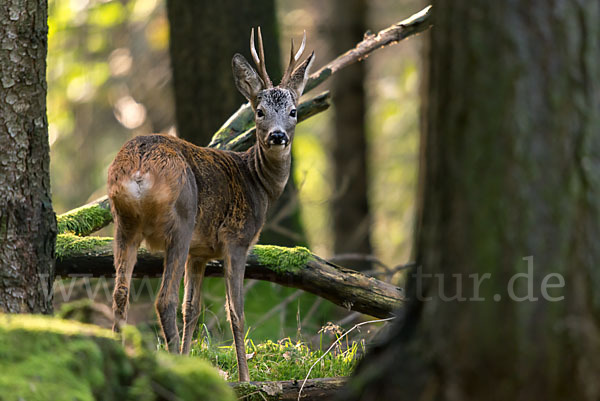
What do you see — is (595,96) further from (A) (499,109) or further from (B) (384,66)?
(B) (384,66)

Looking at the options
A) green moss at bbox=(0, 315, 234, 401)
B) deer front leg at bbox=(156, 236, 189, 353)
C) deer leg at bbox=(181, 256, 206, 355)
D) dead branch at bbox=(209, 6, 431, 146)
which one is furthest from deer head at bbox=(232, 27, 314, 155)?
green moss at bbox=(0, 315, 234, 401)

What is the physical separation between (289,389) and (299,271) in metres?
1.60

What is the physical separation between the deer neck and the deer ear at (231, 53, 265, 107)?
0.51m

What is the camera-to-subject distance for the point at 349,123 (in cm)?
1392

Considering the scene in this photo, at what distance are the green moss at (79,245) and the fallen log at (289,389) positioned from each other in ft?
7.16

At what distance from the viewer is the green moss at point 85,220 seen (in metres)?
6.03

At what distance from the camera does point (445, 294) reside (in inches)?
97.2

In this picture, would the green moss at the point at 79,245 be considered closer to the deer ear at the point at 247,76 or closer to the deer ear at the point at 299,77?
the deer ear at the point at 247,76

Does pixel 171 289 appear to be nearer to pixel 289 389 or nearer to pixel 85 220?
pixel 289 389

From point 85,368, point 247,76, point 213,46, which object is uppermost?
point 213,46

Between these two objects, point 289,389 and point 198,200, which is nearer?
point 289,389

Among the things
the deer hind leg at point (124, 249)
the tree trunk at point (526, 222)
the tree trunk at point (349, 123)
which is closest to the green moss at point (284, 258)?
the deer hind leg at point (124, 249)

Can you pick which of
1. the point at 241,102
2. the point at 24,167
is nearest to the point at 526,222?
the point at 24,167

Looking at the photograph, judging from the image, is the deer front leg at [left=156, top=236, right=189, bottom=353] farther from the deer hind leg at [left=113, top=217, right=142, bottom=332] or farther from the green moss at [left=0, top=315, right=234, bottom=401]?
the green moss at [left=0, top=315, right=234, bottom=401]
